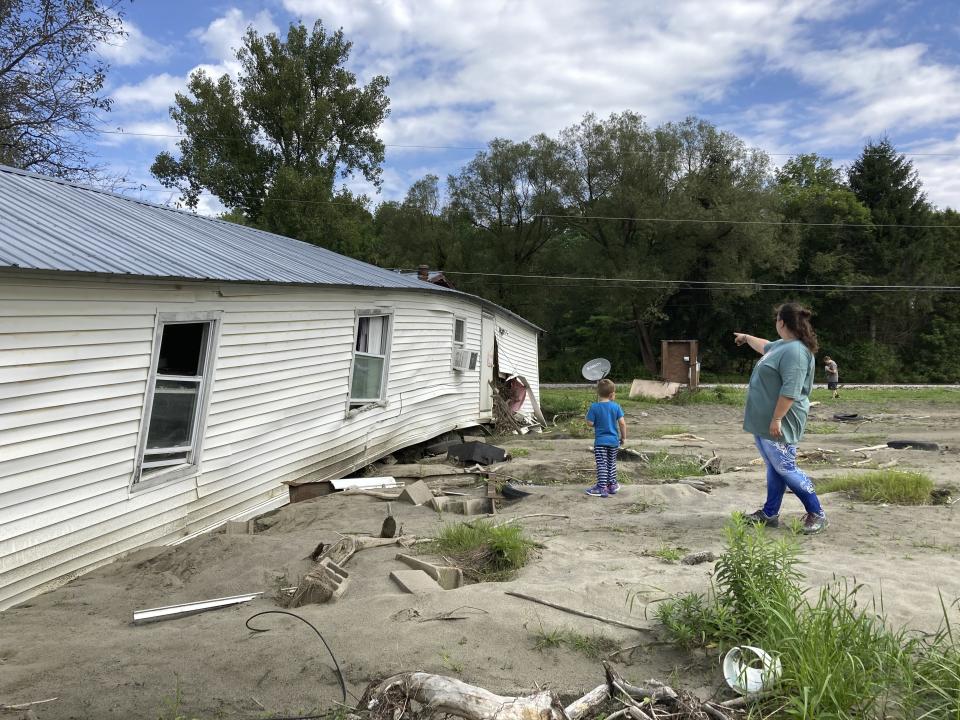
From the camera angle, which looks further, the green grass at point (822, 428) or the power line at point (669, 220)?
the power line at point (669, 220)

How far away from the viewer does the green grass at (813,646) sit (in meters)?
2.94

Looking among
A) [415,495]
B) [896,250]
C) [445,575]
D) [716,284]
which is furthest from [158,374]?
[896,250]

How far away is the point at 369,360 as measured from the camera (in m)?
11.2

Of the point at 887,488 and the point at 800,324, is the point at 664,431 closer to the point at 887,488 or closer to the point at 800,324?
the point at 887,488

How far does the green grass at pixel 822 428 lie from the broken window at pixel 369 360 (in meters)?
9.94

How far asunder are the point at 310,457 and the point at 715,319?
34.0m

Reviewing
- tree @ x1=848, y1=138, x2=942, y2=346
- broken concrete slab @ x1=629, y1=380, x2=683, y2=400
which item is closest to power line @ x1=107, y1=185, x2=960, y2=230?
tree @ x1=848, y1=138, x2=942, y2=346

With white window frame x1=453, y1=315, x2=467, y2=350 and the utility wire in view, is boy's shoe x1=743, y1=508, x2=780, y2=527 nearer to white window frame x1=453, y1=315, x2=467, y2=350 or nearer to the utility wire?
white window frame x1=453, y1=315, x2=467, y2=350

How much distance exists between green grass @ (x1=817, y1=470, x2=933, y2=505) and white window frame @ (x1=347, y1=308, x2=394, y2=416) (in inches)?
246

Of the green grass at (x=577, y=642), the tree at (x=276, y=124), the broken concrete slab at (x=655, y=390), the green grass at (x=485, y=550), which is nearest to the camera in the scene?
the green grass at (x=577, y=642)

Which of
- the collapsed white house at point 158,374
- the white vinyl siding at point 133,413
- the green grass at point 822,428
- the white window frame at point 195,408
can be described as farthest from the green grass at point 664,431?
the white window frame at point 195,408

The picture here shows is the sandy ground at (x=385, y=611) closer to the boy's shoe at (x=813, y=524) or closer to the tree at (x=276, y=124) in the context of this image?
the boy's shoe at (x=813, y=524)

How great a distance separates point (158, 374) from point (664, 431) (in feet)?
41.0

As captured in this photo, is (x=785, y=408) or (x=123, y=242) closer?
(x=785, y=408)
